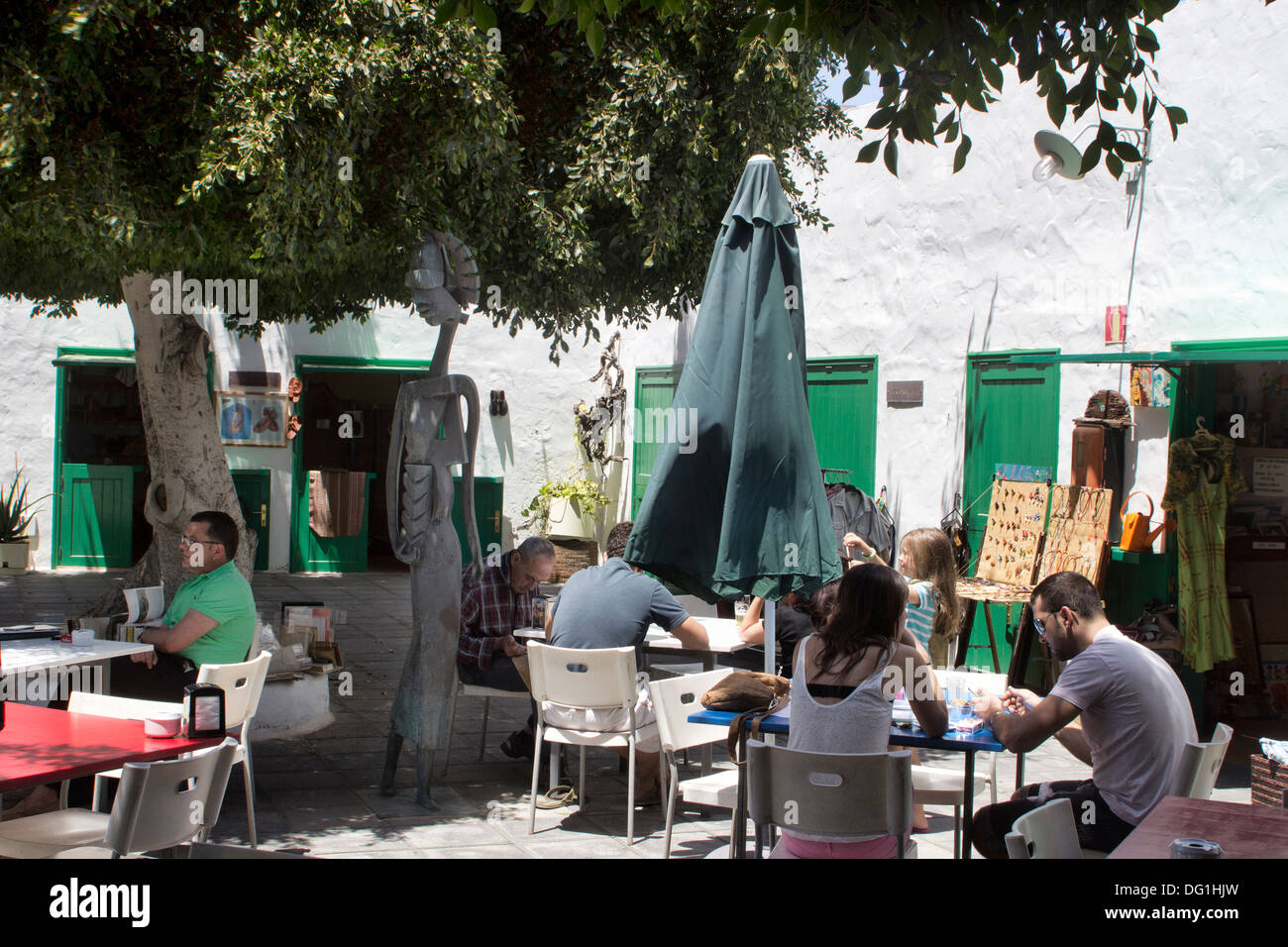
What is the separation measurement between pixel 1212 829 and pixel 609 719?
2.99 meters

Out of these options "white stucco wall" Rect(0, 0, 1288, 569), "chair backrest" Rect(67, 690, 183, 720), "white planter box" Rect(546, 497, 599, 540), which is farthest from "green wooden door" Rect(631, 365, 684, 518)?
"chair backrest" Rect(67, 690, 183, 720)

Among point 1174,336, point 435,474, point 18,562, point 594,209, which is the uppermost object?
point 594,209

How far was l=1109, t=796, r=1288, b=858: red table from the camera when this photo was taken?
10.9 ft

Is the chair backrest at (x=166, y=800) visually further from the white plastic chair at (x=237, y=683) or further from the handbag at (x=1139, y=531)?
the handbag at (x=1139, y=531)

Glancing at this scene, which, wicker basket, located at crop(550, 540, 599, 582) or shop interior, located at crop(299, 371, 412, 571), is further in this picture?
shop interior, located at crop(299, 371, 412, 571)

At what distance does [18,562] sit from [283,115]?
10559 millimetres

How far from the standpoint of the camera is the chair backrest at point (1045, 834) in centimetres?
345

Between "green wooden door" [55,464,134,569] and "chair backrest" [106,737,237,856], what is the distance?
11.5 m

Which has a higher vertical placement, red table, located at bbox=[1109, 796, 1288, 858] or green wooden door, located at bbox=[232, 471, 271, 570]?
green wooden door, located at bbox=[232, 471, 271, 570]

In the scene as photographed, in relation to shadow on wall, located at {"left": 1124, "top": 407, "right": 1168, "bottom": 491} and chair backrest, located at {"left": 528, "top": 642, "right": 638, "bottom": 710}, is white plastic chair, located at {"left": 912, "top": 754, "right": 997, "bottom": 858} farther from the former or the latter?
shadow on wall, located at {"left": 1124, "top": 407, "right": 1168, "bottom": 491}

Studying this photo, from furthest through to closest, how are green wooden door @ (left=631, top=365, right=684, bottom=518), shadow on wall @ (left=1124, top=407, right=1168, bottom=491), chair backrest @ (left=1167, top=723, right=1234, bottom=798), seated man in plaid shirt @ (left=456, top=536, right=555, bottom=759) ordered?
green wooden door @ (left=631, top=365, right=684, bottom=518)
shadow on wall @ (left=1124, top=407, right=1168, bottom=491)
seated man in plaid shirt @ (left=456, top=536, right=555, bottom=759)
chair backrest @ (left=1167, top=723, right=1234, bottom=798)
